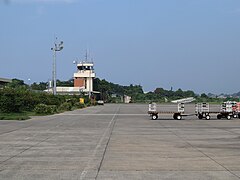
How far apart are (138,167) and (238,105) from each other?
3118cm

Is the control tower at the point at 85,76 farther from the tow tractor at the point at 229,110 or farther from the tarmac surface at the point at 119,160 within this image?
the tarmac surface at the point at 119,160

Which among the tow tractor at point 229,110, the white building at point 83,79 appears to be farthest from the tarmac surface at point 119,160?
the white building at point 83,79

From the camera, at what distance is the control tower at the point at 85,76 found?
136m

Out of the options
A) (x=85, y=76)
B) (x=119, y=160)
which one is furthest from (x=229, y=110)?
(x=85, y=76)

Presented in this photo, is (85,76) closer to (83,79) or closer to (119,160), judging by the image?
(83,79)

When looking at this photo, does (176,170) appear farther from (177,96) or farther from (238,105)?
(177,96)

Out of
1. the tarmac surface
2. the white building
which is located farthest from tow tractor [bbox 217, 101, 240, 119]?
the white building

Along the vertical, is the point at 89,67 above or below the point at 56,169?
above

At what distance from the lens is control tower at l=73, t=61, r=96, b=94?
136 metres

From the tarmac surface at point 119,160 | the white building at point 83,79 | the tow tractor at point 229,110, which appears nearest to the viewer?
the tarmac surface at point 119,160

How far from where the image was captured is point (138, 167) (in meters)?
10.3

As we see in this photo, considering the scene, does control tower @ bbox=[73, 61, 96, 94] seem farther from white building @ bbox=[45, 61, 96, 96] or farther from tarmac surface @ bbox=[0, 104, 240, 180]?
tarmac surface @ bbox=[0, 104, 240, 180]

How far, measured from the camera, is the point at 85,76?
137 meters

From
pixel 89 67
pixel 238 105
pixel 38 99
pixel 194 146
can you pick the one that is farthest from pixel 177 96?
pixel 194 146
